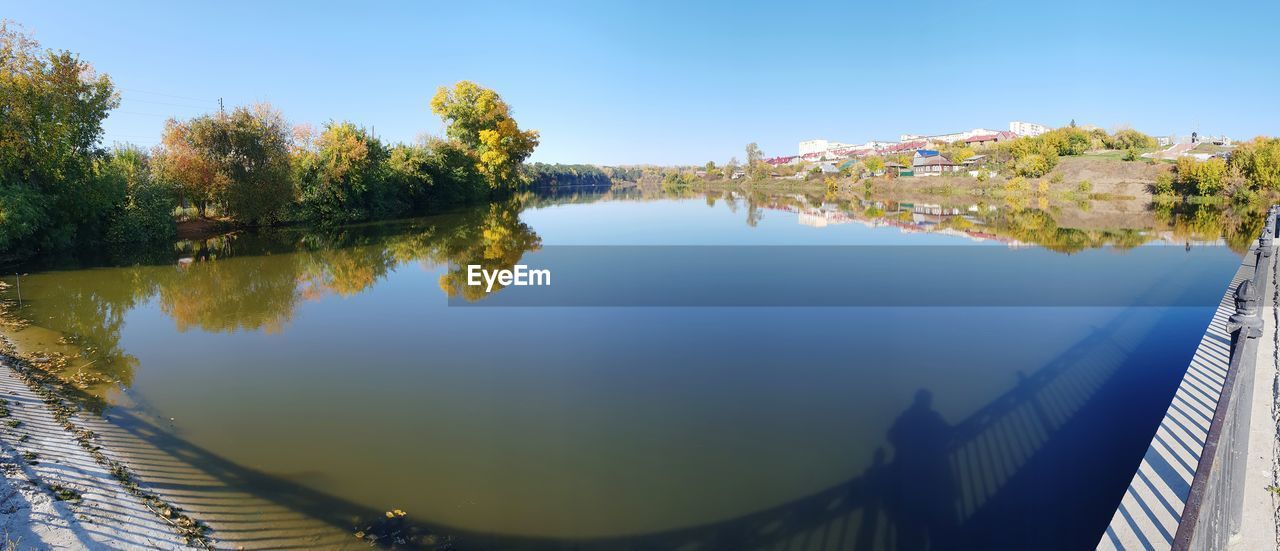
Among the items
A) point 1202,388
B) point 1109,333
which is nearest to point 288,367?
point 1202,388

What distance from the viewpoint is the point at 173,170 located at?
23.5 metres

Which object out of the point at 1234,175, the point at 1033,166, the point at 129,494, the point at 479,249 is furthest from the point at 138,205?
the point at 1033,166

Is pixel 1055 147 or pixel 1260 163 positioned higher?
pixel 1055 147

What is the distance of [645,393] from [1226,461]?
4.99 metres

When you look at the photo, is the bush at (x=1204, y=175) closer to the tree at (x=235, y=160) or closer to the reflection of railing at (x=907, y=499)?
the reflection of railing at (x=907, y=499)

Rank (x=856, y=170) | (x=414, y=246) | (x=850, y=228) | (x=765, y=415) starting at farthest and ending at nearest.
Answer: (x=856, y=170) → (x=850, y=228) → (x=414, y=246) → (x=765, y=415)

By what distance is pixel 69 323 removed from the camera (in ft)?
34.1

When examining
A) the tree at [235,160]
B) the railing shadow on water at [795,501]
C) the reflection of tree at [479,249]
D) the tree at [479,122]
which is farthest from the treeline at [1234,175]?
the tree at [235,160]

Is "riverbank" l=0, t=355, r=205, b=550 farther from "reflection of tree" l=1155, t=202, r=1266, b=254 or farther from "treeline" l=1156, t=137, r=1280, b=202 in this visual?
"treeline" l=1156, t=137, r=1280, b=202

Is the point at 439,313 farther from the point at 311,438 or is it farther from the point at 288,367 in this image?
the point at 311,438

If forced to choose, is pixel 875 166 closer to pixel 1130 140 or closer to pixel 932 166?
pixel 932 166

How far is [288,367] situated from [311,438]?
2664 millimetres

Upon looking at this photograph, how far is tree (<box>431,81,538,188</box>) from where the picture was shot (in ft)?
149
